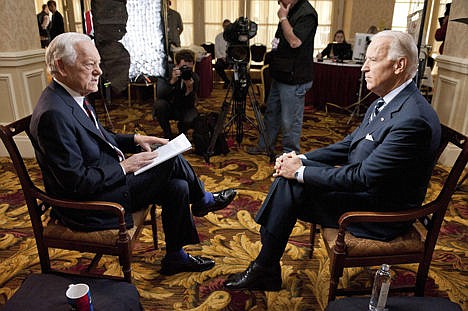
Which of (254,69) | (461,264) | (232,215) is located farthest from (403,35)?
(254,69)

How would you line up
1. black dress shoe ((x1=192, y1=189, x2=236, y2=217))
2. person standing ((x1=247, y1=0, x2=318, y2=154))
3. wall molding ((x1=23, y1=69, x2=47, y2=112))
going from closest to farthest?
1. black dress shoe ((x1=192, y1=189, x2=236, y2=217))
2. person standing ((x1=247, y1=0, x2=318, y2=154))
3. wall molding ((x1=23, y1=69, x2=47, y2=112))

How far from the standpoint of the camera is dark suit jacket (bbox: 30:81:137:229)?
147 cm

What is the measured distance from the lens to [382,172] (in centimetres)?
150

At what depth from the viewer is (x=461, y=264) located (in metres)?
2.16

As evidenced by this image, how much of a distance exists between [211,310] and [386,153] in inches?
41.2

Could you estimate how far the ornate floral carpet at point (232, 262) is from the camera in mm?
1881

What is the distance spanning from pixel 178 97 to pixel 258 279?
246 centimetres

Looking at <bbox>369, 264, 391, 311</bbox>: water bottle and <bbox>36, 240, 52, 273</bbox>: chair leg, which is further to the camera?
<bbox>36, 240, 52, 273</bbox>: chair leg

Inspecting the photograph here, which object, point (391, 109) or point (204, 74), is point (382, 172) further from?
point (204, 74)

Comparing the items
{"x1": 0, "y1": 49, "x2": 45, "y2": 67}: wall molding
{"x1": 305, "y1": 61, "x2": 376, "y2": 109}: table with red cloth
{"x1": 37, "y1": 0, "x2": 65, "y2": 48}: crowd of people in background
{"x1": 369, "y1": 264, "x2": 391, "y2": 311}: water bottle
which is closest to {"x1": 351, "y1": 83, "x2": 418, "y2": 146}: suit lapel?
{"x1": 369, "y1": 264, "x2": 391, "y2": 311}: water bottle

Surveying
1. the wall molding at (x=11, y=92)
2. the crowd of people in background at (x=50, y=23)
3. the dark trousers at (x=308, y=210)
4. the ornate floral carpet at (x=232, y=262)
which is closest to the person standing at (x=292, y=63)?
the ornate floral carpet at (x=232, y=262)

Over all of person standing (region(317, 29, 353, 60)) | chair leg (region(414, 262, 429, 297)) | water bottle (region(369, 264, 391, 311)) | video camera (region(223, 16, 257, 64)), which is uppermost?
video camera (region(223, 16, 257, 64))

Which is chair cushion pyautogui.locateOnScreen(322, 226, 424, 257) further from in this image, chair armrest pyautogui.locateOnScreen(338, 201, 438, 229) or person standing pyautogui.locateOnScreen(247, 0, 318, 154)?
person standing pyautogui.locateOnScreen(247, 0, 318, 154)

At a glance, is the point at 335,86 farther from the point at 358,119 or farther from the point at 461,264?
the point at 461,264
